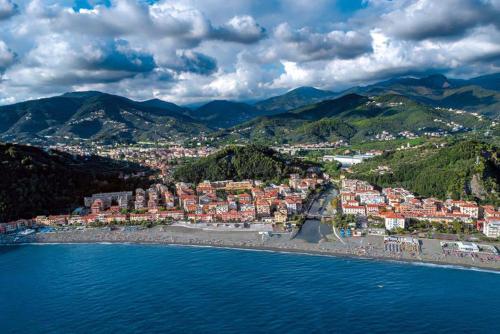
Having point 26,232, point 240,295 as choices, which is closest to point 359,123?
point 26,232

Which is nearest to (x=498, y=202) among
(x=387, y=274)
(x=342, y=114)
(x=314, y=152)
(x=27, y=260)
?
(x=387, y=274)

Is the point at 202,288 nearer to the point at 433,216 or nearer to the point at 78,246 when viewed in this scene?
the point at 78,246

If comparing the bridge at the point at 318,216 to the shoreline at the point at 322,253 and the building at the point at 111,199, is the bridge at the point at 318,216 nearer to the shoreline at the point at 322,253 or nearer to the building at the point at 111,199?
the shoreline at the point at 322,253

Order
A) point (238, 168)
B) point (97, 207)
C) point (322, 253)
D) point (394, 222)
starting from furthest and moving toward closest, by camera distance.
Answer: point (238, 168) < point (97, 207) < point (394, 222) < point (322, 253)

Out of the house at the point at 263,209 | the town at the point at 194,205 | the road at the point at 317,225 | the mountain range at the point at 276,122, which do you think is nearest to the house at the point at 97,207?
the town at the point at 194,205

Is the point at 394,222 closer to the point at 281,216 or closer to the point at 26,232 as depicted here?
the point at 281,216

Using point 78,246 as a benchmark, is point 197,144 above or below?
above

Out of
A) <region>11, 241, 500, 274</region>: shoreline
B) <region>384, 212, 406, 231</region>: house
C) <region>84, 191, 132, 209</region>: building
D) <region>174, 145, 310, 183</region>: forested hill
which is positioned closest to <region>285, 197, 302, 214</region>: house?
<region>384, 212, 406, 231</region>: house
